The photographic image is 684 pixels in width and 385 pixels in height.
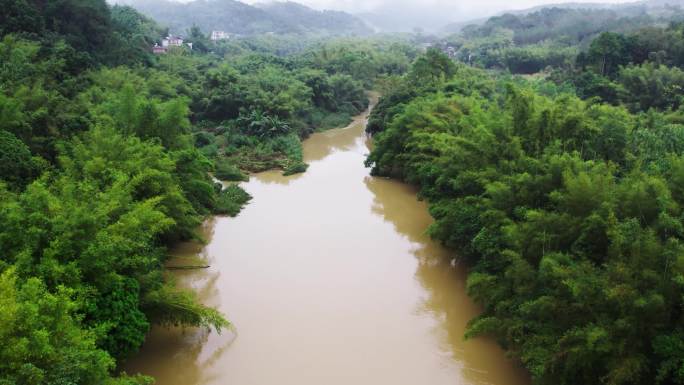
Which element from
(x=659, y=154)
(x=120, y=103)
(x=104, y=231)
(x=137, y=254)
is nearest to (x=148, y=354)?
(x=137, y=254)

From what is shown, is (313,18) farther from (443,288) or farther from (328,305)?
(328,305)

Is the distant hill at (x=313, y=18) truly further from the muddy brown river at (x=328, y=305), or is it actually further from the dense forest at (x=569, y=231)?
the dense forest at (x=569, y=231)

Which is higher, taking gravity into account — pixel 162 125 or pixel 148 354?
pixel 162 125

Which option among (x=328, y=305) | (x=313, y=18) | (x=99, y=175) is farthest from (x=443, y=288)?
(x=313, y=18)

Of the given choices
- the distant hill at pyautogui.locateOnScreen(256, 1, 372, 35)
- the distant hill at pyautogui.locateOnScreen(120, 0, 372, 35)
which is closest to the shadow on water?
the distant hill at pyautogui.locateOnScreen(120, 0, 372, 35)

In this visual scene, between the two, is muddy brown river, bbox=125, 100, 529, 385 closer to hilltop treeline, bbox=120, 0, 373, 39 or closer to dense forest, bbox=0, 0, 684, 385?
dense forest, bbox=0, 0, 684, 385

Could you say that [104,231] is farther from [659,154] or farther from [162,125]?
[659,154]
